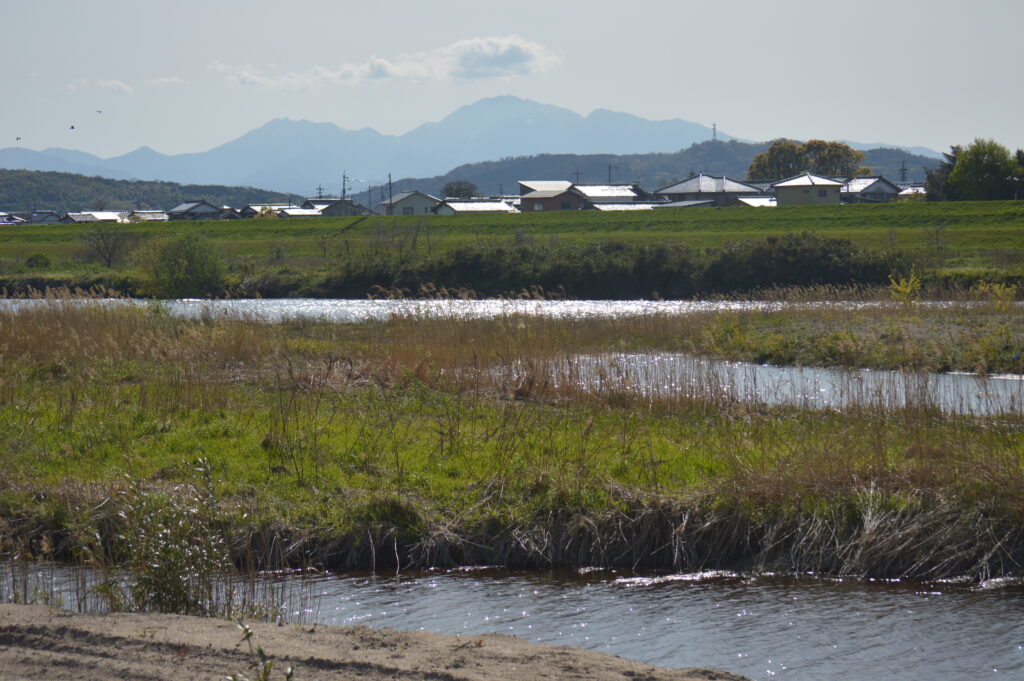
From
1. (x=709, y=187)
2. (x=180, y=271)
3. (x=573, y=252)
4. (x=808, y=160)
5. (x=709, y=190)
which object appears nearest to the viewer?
(x=180, y=271)

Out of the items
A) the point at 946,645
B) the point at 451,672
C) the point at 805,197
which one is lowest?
the point at 946,645

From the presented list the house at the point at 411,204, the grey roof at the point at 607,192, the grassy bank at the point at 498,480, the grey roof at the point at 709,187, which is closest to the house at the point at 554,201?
the grey roof at the point at 607,192

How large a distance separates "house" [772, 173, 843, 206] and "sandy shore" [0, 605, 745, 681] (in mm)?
94134

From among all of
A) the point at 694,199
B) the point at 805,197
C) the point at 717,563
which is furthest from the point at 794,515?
the point at 694,199

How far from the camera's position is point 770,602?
8922 mm

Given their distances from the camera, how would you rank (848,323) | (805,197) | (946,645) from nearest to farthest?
(946,645) < (848,323) < (805,197)

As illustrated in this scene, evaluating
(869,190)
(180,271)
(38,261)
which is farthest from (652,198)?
(180,271)

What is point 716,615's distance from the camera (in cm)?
864

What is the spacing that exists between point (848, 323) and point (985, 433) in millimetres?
14664

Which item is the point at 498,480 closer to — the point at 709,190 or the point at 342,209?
the point at 709,190

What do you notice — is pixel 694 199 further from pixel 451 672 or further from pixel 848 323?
pixel 451 672

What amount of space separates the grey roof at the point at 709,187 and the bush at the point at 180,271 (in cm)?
7265

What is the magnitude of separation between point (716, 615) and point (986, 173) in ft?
268

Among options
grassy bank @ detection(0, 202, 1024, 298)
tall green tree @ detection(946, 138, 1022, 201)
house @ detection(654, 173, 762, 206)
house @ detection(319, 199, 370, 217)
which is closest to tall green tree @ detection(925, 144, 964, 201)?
tall green tree @ detection(946, 138, 1022, 201)
